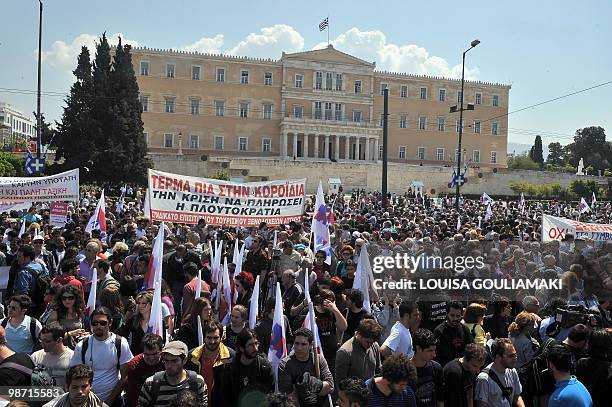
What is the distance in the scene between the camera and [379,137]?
6712 cm

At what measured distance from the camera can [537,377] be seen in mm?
4809

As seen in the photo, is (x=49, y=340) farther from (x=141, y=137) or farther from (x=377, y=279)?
(x=141, y=137)

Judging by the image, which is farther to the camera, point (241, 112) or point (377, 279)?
point (241, 112)

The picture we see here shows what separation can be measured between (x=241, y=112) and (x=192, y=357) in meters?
62.6

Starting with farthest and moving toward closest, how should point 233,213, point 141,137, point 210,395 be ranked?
point 141,137, point 233,213, point 210,395

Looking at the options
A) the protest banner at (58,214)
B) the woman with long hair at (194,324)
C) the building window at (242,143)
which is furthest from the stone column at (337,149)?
the woman with long hair at (194,324)

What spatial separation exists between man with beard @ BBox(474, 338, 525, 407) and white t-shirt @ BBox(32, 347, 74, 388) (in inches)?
117

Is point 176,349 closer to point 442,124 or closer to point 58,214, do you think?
point 58,214

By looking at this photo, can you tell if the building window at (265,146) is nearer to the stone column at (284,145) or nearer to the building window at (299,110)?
the stone column at (284,145)

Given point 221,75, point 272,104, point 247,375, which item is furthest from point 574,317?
point 221,75

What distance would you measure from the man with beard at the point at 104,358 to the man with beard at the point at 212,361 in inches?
20.2

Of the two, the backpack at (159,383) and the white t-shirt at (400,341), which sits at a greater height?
the white t-shirt at (400,341)

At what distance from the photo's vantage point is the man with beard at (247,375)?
175 inches

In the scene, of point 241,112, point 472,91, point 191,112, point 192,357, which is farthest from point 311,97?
point 192,357
